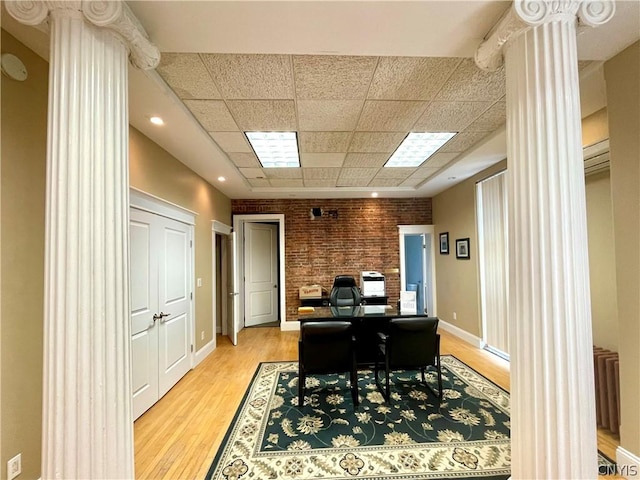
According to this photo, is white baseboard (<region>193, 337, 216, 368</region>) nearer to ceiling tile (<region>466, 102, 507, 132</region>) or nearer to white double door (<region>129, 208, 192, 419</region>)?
white double door (<region>129, 208, 192, 419</region>)

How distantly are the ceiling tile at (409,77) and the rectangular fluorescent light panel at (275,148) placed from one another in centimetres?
112

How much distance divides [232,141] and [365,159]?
1.71 metres

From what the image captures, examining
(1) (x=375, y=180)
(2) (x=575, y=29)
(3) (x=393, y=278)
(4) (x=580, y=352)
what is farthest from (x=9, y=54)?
(3) (x=393, y=278)

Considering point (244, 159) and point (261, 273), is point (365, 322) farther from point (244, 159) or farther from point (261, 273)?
point (261, 273)

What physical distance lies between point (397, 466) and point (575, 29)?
2677 millimetres

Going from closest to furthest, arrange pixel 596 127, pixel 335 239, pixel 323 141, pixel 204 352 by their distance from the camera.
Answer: pixel 596 127 < pixel 323 141 < pixel 204 352 < pixel 335 239

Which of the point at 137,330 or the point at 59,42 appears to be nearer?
the point at 59,42

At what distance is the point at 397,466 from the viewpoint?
201 centimetres

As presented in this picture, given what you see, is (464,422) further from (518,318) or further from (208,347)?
(208,347)

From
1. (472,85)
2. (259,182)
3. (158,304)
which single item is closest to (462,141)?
(472,85)

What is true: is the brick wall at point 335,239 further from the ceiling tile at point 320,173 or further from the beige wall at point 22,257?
the beige wall at point 22,257

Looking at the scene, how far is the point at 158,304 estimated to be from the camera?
316cm

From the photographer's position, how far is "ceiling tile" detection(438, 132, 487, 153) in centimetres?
318

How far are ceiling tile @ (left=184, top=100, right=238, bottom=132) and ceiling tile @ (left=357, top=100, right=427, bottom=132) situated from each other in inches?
47.7
